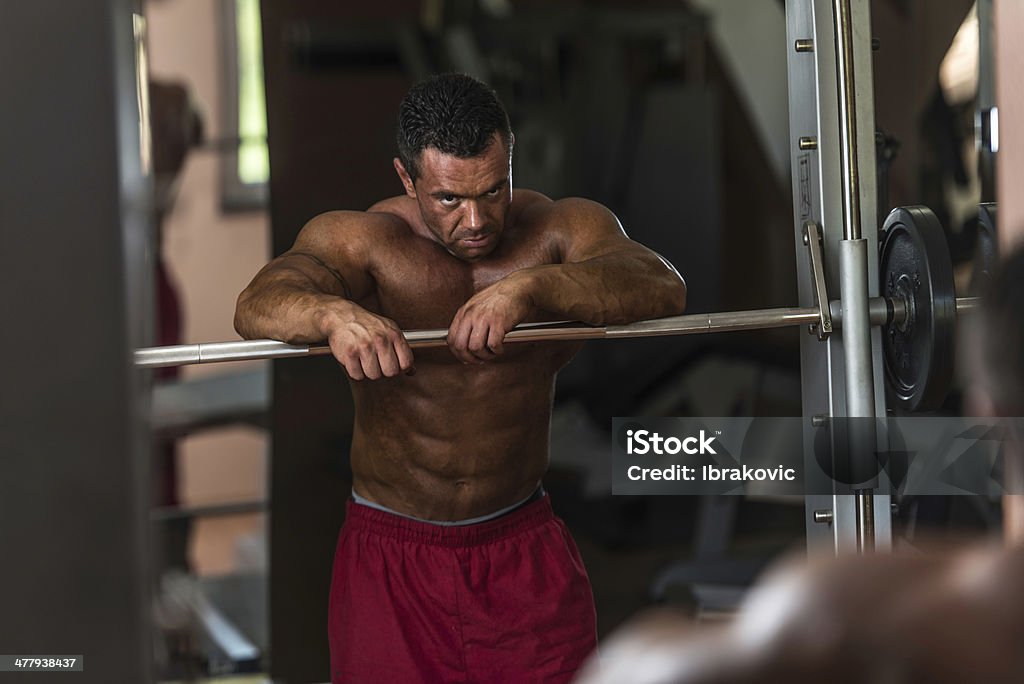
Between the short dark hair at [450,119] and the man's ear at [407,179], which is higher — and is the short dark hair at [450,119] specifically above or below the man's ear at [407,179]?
above

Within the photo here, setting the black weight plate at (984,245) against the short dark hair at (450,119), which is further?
the black weight plate at (984,245)

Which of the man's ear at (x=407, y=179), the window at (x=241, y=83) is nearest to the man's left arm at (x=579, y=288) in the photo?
the man's ear at (x=407, y=179)

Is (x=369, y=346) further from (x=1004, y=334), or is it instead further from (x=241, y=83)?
(x=241, y=83)

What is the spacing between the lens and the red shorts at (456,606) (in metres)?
1.67

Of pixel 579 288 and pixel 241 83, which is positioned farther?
pixel 241 83

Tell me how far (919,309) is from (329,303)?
0.86 metres

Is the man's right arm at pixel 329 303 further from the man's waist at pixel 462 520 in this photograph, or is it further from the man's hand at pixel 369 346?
the man's waist at pixel 462 520

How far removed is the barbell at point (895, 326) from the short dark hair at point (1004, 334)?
812mm

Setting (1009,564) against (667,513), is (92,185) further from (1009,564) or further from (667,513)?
(667,513)

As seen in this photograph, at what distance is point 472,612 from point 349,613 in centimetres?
19

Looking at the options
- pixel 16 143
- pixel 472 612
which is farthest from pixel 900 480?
pixel 16 143

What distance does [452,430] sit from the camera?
5.60 feet

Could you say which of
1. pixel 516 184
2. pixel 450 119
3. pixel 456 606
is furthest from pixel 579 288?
pixel 516 184

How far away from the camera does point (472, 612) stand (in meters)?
1.67
